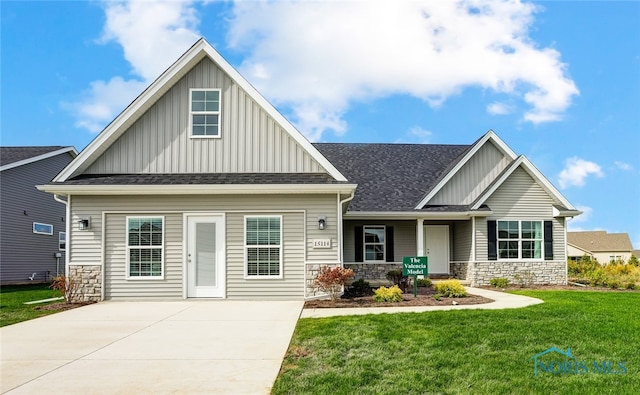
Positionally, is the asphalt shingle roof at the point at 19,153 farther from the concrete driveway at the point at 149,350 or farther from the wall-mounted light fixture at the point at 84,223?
the concrete driveway at the point at 149,350

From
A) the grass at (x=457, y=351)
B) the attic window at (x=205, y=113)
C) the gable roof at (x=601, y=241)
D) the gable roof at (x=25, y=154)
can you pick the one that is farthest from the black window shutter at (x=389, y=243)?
the gable roof at (x=601, y=241)

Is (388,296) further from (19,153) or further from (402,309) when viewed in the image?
(19,153)

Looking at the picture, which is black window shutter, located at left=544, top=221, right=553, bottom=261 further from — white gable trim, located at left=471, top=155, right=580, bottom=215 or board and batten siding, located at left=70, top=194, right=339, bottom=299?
board and batten siding, located at left=70, top=194, right=339, bottom=299

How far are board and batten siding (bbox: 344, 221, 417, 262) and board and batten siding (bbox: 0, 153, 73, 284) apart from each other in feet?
48.4

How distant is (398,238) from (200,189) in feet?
31.7

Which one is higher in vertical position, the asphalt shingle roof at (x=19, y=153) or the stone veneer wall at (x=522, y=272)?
the asphalt shingle roof at (x=19, y=153)

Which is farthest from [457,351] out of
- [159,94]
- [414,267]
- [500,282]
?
[500,282]

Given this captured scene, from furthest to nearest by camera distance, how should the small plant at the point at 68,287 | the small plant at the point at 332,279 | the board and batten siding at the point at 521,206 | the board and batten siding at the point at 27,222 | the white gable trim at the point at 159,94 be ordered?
the board and batten siding at the point at 27,222 < the board and batten siding at the point at 521,206 < the white gable trim at the point at 159,94 < the small plant at the point at 68,287 < the small plant at the point at 332,279

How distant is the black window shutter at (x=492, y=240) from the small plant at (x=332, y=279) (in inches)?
308

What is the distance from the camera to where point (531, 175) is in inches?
742

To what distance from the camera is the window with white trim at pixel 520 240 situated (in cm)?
1873

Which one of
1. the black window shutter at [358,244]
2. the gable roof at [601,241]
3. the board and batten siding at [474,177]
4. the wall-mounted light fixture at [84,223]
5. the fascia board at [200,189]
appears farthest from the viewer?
the gable roof at [601,241]

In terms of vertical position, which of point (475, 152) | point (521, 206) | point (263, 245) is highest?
point (475, 152)

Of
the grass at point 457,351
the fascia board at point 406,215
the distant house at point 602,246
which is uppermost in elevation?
the fascia board at point 406,215
